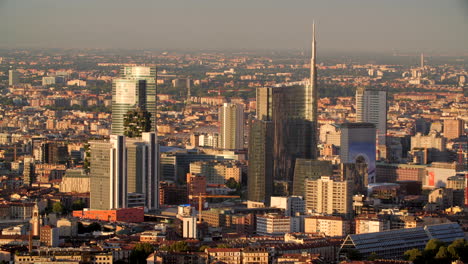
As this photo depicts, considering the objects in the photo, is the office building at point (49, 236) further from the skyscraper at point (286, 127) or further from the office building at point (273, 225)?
the skyscraper at point (286, 127)

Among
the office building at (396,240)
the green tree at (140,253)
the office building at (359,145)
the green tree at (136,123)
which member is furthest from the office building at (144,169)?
the green tree at (140,253)

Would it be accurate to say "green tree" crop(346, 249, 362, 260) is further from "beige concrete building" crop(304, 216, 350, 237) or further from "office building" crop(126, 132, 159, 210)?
"office building" crop(126, 132, 159, 210)

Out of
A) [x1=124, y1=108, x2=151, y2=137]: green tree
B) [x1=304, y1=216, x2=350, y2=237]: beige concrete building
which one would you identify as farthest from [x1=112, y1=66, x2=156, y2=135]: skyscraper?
[x1=304, y1=216, x2=350, y2=237]: beige concrete building

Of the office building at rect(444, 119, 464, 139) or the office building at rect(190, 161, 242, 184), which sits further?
the office building at rect(444, 119, 464, 139)

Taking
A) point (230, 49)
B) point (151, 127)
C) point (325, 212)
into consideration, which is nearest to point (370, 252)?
point (325, 212)

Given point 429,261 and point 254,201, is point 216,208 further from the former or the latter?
point 429,261
